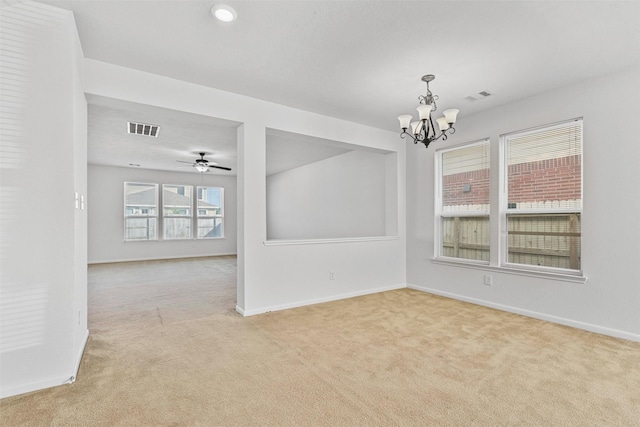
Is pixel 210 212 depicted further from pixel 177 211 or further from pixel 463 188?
pixel 463 188

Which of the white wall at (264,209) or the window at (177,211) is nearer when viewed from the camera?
the white wall at (264,209)

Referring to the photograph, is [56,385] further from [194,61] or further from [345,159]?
[345,159]

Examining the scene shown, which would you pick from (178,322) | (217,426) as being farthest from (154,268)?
(217,426)

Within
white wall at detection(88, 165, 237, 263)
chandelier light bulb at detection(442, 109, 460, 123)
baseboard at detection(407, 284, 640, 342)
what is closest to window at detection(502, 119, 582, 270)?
baseboard at detection(407, 284, 640, 342)

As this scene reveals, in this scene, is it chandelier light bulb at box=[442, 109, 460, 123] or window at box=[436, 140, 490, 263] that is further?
window at box=[436, 140, 490, 263]

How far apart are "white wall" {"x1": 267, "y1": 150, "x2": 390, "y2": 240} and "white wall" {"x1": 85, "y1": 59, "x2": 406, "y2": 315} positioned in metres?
0.92

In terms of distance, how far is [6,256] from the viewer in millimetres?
2066

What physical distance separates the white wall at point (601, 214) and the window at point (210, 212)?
8672 millimetres

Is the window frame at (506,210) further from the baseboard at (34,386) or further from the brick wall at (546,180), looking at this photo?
the baseboard at (34,386)

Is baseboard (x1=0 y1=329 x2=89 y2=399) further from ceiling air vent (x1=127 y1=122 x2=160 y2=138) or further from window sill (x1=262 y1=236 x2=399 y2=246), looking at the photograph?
ceiling air vent (x1=127 y1=122 x2=160 y2=138)

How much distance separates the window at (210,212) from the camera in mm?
10086

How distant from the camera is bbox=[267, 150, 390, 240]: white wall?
5996 mm

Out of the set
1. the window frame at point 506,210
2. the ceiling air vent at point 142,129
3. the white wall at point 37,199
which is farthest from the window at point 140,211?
the window frame at point 506,210

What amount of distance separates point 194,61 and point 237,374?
285cm
